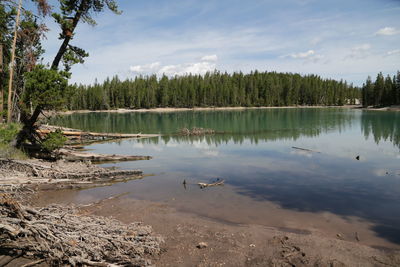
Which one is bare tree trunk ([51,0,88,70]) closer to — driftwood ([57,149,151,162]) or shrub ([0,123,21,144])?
shrub ([0,123,21,144])

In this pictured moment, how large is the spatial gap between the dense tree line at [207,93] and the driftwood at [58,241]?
450 ft

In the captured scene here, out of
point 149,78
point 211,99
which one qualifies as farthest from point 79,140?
point 149,78

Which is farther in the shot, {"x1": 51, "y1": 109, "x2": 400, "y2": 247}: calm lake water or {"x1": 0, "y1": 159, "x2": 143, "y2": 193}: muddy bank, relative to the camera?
{"x1": 0, "y1": 159, "x2": 143, "y2": 193}: muddy bank

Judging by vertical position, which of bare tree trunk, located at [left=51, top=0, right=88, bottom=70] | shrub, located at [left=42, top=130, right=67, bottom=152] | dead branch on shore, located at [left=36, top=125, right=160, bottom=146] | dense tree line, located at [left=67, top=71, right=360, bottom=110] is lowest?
dead branch on shore, located at [left=36, top=125, right=160, bottom=146]

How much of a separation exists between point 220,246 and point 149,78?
162920 millimetres

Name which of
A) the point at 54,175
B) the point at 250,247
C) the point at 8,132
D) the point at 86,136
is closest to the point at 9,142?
the point at 8,132

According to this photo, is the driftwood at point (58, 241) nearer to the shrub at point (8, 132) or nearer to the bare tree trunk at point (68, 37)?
the shrub at point (8, 132)

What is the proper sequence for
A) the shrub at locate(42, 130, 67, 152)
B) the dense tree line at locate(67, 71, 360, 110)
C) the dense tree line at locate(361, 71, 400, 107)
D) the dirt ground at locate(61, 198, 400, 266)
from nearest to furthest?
the dirt ground at locate(61, 198, 400, 266), the shrub at locate(42, 130, 67, 152), the dense tree line at locate(361, 71, 400, 107), the dense tree line at locate(67, 71, 360, 110)

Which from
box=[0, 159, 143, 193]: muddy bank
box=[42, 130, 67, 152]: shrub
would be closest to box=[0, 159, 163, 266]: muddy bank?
box=[0, 159, 143, 193]: muddy bank

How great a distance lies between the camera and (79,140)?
3759cm

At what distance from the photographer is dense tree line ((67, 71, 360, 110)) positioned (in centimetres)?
14412

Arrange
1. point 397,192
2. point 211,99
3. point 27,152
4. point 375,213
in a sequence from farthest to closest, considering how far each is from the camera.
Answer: point 211,99
point 27,152
point 397,192
point 375,213

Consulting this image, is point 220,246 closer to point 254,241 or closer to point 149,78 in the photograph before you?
point 254,241

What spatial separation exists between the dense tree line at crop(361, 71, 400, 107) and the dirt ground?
405 feet
